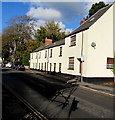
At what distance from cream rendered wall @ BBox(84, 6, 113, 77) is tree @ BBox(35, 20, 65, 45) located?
3645 cm

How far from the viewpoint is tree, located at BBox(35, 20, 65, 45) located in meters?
54.1

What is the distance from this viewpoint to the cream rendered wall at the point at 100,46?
52.2ft

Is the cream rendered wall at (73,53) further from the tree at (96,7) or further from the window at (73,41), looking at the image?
the tree at (96,7)

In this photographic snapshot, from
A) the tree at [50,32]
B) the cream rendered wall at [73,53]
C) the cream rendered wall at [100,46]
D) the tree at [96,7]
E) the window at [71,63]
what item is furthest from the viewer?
the tree at [50,32]

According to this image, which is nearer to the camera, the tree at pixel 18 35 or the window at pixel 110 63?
the window at pixel 110 63

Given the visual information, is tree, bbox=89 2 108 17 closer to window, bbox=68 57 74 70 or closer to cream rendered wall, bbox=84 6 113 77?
cream rendered wall, bbox=84 6 113 77

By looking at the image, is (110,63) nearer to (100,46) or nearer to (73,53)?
(100,46)

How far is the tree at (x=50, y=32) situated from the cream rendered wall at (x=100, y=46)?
36.5m

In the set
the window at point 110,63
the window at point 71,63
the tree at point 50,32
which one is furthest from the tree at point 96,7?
the window at point 110,63

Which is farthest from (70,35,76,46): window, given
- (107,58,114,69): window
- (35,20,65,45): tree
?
(35,20,65,45): tree

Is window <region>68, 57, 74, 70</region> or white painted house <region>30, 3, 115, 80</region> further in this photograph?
window <region>68, 57, 74, 70</region>

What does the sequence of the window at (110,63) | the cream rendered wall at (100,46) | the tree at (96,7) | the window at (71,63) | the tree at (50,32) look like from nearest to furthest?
the cream rendered wall at (100,46) → the window at (110,63) → the window at (71,63) → the tree at (96,7) → the tree at (50,32)

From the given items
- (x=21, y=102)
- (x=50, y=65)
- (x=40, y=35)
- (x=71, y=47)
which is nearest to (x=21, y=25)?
(x=40, y=35)

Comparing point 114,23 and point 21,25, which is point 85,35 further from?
point 21,25
